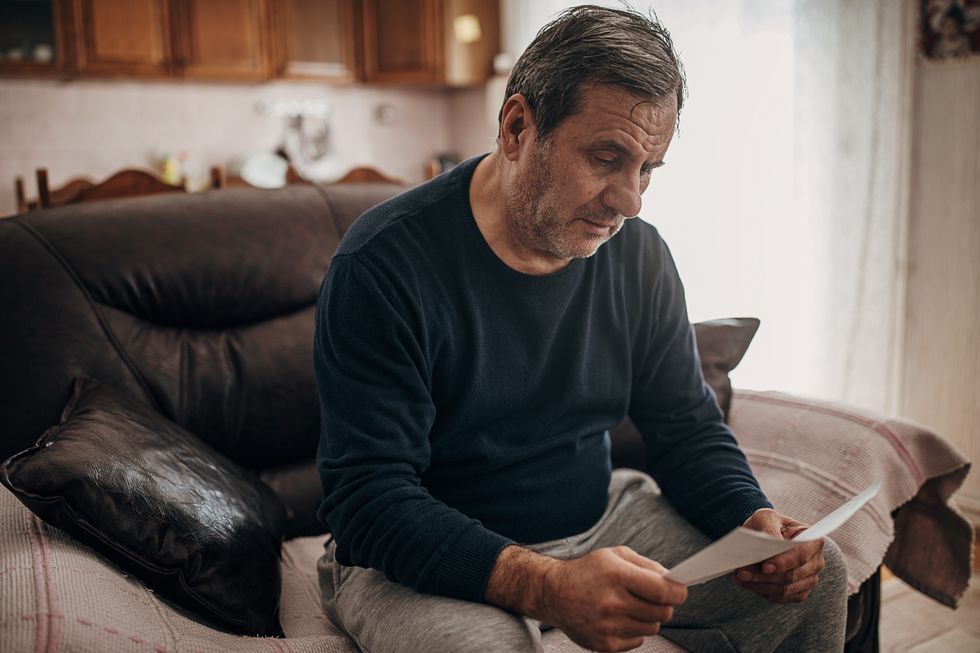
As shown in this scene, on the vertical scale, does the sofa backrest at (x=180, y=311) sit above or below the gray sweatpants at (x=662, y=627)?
above

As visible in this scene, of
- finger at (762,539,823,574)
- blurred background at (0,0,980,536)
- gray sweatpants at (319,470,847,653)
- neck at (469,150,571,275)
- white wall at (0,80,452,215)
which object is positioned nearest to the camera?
gray sweatpants at (319,470,847,653)

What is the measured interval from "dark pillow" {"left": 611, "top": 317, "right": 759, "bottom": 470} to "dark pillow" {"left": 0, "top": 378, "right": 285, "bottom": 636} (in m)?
0.72

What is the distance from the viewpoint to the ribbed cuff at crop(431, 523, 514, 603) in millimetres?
935

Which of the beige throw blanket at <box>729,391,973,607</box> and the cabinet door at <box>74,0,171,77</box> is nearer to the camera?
the beige throw blanket at <box>729,391,973,607</box>

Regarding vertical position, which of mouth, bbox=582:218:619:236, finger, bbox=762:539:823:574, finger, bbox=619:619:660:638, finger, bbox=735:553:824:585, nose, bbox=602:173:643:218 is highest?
nose, bbox=602:173:643:218

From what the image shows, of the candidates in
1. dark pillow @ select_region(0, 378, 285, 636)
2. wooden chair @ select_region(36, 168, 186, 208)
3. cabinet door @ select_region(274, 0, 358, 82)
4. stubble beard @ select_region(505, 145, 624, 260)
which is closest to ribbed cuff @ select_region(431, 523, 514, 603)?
dark pillow @ select_region(0, 378, 285, 636)

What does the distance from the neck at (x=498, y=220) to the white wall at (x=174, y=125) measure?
3338 millimetres

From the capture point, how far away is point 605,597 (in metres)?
0.86

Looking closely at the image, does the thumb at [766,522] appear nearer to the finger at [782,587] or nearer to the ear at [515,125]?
the finger at [782,587]

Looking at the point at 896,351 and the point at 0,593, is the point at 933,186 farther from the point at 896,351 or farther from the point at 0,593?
the point at 0,593

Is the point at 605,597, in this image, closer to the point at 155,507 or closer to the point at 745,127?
the point at 155,507

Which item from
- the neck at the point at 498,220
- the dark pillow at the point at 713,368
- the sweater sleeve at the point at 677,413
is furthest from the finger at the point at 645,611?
the dark pillow at the point at 713,368

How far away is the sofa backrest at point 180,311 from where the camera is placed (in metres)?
1.33

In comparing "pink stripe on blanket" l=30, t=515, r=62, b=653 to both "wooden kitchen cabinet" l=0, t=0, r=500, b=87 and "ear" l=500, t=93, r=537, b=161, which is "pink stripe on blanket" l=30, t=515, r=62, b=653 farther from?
"wooden kitchen cabinet" l=0, t=0, r=500, b=87
